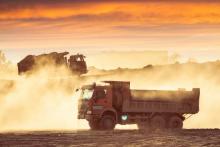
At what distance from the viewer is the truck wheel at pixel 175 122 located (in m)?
46.8

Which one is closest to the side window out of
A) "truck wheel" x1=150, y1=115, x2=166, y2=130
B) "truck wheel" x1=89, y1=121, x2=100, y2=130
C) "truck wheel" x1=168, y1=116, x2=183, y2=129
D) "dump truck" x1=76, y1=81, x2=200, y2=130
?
"dump truck" x1=76, y1=81, x2=200, y2=130

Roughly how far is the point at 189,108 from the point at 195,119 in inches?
548

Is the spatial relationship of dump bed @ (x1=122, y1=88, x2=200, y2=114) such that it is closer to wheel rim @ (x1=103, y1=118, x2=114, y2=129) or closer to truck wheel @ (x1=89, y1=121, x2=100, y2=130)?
wheel rim @ (x1=103, y1=118, x2=114, y2=129)

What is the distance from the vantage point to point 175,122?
47.0 meters

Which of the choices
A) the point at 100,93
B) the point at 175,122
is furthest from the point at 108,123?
the point at 175,122

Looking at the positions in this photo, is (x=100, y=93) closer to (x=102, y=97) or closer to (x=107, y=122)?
(x=102, y=97)

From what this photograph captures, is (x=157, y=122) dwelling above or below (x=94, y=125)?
above

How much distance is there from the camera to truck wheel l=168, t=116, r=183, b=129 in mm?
46781

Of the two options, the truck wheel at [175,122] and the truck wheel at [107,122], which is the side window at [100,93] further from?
the truck wheel at [175,122]

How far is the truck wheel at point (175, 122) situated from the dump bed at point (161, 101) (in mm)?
512

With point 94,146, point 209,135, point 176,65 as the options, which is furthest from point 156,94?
point 176,65

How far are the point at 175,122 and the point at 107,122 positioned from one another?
5.67m

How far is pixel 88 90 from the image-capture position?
44.8 metres

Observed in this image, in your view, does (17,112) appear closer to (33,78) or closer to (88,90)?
(33,78)
